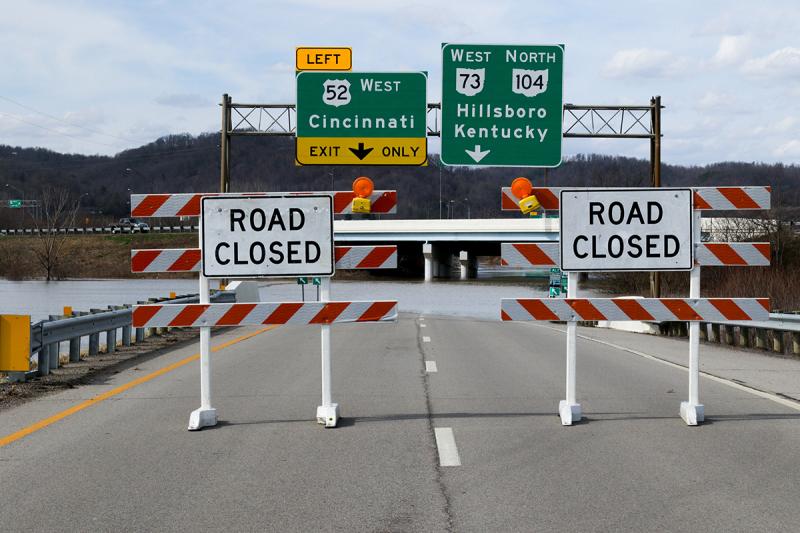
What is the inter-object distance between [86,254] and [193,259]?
302 feet

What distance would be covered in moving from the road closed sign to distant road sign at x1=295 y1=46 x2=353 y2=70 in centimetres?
1383

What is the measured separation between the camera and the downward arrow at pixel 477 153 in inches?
884

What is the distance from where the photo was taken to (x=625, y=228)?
9.63 metres

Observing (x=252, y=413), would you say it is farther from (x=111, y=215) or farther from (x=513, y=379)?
(x=111, y=215)

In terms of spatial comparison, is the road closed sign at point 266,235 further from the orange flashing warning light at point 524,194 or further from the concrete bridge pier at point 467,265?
the concrete bridge pier at point 467,265

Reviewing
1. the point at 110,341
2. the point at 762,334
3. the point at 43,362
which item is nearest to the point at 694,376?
the point at 43,362

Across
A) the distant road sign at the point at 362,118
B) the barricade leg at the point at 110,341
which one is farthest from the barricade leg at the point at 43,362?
the distant road sign at the point at 362,118

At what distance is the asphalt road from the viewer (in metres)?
5.89

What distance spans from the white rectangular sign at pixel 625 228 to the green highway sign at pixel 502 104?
12761mm

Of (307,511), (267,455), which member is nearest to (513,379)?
(267,455)

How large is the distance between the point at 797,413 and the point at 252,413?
549cm

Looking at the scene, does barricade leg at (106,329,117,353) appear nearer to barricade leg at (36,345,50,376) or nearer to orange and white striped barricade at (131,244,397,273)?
barricade leg at (36,345,50,376)

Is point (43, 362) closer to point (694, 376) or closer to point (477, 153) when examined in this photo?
point (694, 376)

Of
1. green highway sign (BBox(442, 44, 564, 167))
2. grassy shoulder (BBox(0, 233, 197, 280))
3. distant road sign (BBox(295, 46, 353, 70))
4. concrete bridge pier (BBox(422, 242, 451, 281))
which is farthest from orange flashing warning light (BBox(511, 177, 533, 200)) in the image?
concrete bridge pier (BBox(422, 242, 451, 281))
